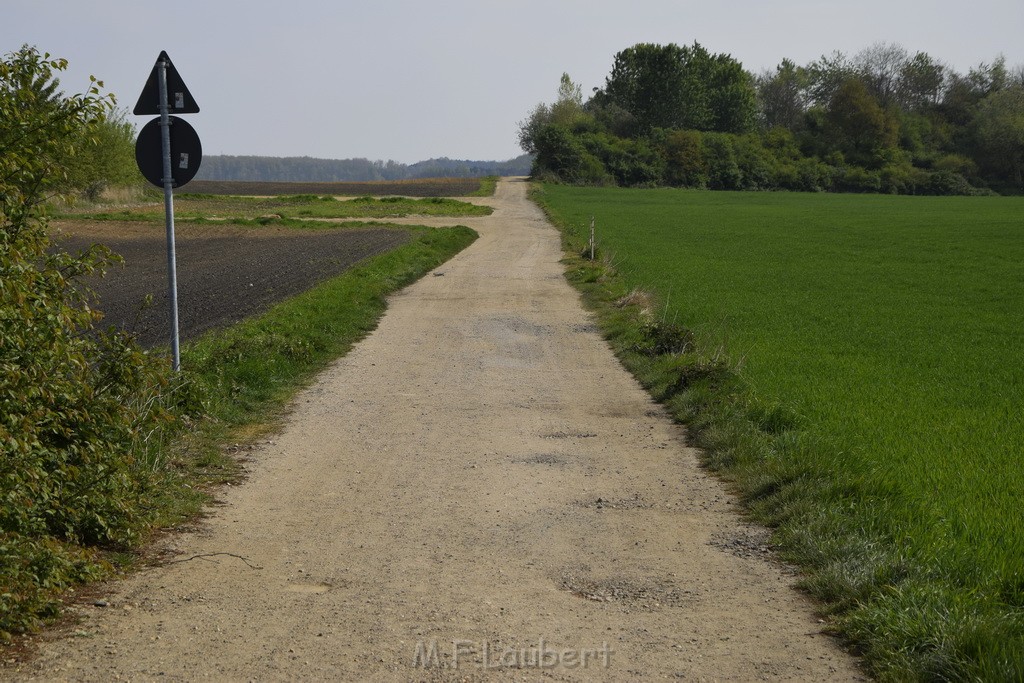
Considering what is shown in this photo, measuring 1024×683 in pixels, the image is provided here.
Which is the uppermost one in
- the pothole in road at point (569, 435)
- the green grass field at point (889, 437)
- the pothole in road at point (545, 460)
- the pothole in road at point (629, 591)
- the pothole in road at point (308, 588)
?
the green grass field at point (889, 437)

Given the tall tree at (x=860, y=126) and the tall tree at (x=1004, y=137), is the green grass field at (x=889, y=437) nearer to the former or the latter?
the tall tree at (x=860, y=126)

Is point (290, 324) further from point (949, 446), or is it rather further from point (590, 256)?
point (590, 256)

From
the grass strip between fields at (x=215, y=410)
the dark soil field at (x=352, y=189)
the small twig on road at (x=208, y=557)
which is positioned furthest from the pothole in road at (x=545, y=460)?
the dark soil field at (x=352, y=189)

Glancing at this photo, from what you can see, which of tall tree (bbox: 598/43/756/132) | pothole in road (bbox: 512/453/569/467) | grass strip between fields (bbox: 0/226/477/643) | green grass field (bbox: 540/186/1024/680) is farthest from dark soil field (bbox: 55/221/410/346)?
tall tree (bbox: 598/43/756/132)

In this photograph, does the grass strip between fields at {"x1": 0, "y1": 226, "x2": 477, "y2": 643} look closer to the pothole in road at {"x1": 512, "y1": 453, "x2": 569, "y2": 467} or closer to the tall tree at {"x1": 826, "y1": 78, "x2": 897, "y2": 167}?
the pothole in road at {"x1": 512, "y1": 453, "x2": 569, "y2": 467}

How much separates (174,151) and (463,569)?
5618 millimetres

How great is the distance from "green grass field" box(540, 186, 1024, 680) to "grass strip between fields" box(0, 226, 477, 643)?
3975mm

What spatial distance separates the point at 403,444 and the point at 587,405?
106 inches

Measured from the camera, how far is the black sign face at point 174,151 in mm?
9586

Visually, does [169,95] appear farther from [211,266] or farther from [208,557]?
[211,266]

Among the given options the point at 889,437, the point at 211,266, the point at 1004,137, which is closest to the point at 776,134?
the point at 1004,137

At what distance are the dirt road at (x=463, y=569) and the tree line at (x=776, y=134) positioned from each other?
96.7m

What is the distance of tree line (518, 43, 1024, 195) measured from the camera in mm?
108312

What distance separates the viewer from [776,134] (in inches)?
4680
